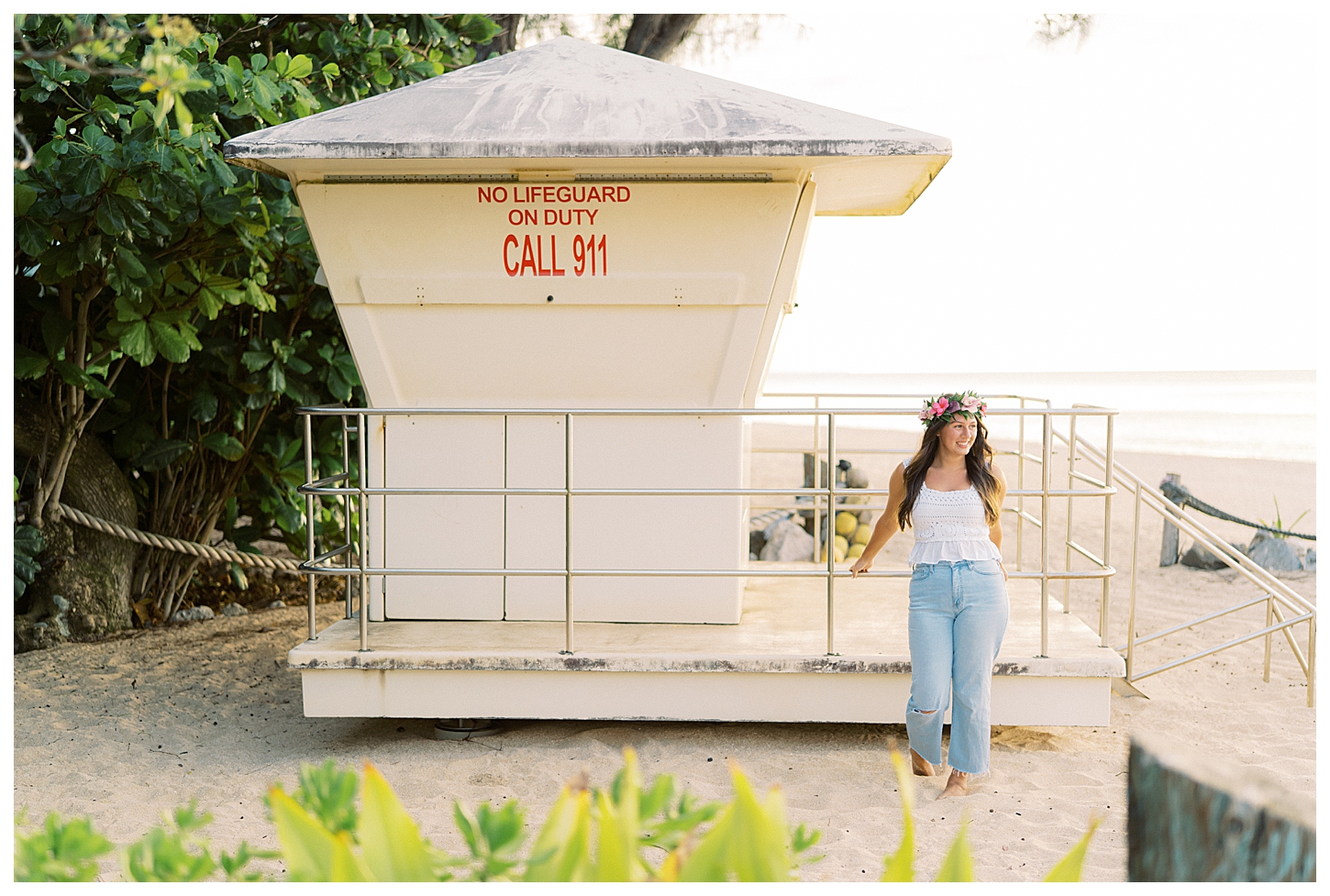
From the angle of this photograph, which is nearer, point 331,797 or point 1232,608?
point 331,797

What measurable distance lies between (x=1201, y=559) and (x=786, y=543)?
158 inches

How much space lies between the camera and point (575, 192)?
4938mm

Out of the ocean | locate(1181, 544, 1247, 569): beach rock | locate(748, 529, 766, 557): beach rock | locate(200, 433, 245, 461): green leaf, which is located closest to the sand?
locate(200, 433, 245, 461): green leaf

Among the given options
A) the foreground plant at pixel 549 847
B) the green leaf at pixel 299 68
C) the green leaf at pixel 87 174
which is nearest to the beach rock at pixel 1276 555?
the green leaf at pixel 299 68

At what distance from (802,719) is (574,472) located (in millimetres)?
1596

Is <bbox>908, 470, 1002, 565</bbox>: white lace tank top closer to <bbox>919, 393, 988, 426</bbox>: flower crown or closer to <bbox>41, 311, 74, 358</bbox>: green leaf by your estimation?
<bbox>919, 393, 988, 426</bbox>: flower crown

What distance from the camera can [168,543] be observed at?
7.04m

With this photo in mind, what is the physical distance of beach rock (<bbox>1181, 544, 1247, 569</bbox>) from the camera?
990 cm

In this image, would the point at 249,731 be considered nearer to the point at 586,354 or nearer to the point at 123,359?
the point at 586,354

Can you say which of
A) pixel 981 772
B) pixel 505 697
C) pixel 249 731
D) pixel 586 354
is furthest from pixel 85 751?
pixel 981 772

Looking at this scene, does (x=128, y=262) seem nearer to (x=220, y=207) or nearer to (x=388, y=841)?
(x=220, y=207)

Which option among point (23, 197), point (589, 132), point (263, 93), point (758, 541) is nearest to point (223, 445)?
point (23, 197)

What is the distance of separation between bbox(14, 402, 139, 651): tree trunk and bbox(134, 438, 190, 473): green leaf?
296 millimetres

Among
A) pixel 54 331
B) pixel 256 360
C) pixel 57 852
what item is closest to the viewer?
pixel 57 852
